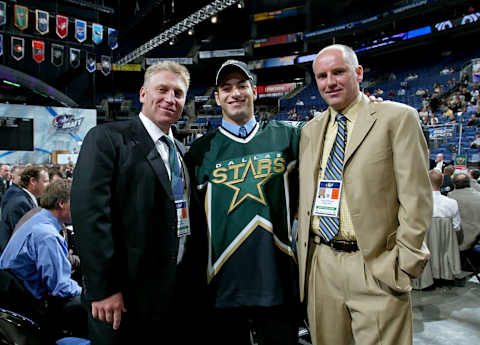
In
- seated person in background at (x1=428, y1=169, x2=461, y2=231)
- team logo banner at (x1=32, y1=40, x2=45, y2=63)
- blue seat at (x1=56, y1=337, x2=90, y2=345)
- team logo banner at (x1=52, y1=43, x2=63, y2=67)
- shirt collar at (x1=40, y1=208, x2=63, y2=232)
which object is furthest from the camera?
team logo banner at (x1=52, y1=43, x2=63, y2=67)

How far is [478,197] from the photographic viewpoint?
4453 mm

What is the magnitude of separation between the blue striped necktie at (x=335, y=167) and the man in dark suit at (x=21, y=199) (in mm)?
3126

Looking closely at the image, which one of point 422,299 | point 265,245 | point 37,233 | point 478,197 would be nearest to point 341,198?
point 265,245

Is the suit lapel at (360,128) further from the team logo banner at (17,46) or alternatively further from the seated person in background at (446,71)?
the seated person in background at (446,71)

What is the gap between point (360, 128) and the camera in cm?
158

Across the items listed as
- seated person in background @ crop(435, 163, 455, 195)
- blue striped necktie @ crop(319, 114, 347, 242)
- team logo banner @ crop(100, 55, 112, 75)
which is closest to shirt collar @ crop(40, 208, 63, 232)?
blue striped necktie @ crop(319, 114, 347, 242)

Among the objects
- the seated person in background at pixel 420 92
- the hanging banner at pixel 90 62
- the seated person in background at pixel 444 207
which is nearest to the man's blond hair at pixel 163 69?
the seated person in background at pixel 444 207

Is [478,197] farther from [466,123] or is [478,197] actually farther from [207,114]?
[207,114]

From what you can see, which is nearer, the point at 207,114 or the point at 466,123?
the point at 466,123

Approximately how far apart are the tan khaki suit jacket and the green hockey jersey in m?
0.35

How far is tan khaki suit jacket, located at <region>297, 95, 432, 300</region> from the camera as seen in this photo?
1.43 meters

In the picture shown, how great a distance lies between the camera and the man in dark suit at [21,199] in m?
3.50

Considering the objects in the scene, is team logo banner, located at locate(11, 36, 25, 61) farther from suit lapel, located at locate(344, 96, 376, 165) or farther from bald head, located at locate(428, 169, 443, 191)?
suit lapel, located at locate(344, 96, 376, 165)

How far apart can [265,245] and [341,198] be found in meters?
0.42
